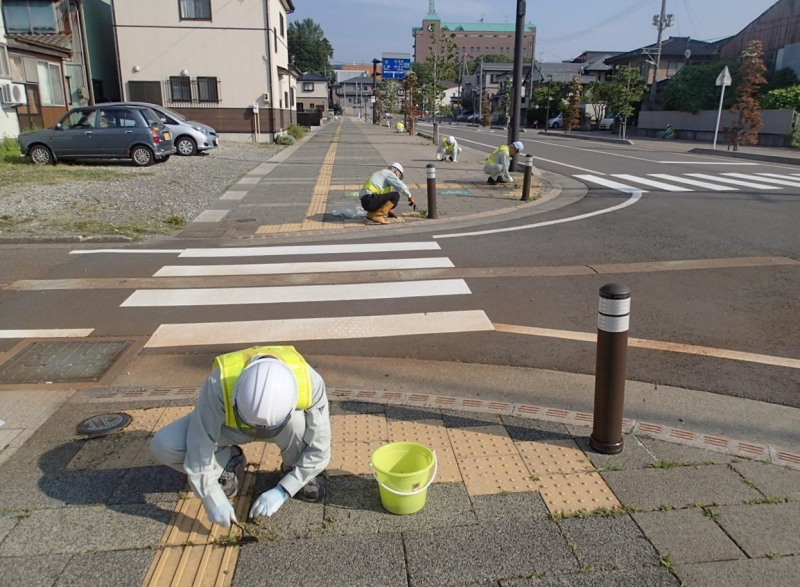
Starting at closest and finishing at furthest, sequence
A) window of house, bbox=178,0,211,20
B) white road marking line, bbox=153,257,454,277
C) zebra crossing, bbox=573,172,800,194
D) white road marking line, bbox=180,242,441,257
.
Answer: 1. white road marking line, bbox=153,257,454,277
2. white road marking line, bbox=180,242,441,257
3. zebra crossing, bbox=573,172,800,194
4. window of house, bbox=178,0,211,20

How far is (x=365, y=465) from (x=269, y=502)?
2.31 feet

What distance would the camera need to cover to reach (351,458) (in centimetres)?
362

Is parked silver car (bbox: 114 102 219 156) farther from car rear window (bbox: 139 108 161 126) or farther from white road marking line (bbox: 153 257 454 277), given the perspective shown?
white road marking line (bbox: 153 257 454 277)

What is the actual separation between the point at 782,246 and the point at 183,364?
8294mm

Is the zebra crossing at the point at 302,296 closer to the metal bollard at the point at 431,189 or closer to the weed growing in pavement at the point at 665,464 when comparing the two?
the metal bollard at the point at 431,189

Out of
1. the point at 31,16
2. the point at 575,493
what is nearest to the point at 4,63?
the point at 31,16

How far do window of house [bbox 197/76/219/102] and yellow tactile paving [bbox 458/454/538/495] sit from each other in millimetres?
28759

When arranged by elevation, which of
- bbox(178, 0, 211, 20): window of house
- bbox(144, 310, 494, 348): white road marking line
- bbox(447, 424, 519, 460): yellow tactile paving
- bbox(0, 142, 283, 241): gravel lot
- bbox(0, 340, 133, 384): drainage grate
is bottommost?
bbox(0, 340, 133, 384): drainage grate

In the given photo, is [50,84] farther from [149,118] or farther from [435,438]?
[435,438]

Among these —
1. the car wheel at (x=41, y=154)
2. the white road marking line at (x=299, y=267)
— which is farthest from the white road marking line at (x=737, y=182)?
the car wheel at (x=41, y=154)

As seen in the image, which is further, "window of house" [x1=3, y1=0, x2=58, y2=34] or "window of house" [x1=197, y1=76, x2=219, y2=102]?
"window of house" [x1=197, y1=76, x2=219, y2=102]

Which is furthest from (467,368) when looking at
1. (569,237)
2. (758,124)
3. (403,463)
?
(758,124)

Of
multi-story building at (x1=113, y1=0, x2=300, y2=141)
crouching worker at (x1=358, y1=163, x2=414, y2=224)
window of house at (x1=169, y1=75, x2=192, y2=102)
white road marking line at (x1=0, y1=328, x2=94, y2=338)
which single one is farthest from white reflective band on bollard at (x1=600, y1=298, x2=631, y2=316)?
window of house at (x1=169, y1=75, x2=192, y2=102)

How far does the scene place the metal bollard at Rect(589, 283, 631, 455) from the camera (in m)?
3.43
